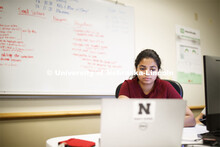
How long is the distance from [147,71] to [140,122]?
2.51 feet

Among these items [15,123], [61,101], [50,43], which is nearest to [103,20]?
[50,43]

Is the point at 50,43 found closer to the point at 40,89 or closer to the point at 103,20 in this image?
the point at 40,89

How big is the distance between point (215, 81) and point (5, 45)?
1736 millimetres

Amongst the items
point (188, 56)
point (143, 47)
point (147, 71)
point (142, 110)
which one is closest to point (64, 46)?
point (147, 71)

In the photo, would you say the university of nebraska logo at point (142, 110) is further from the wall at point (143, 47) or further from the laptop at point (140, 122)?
the wall at point (143, 47)

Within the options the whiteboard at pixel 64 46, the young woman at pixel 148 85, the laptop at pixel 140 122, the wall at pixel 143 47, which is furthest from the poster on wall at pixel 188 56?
the laptop at pixel 140 122

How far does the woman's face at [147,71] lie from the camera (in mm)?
1296

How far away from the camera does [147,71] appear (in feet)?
4.28

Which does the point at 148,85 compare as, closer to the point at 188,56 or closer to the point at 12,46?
the point at 12,46

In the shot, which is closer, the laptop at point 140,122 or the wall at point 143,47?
the laptop at point 140,122

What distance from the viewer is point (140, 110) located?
577mm

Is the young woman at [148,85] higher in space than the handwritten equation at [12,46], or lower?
lower

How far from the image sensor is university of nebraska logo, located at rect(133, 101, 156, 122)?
58 centimetres

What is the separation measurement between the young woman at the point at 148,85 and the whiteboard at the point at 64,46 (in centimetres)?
67
